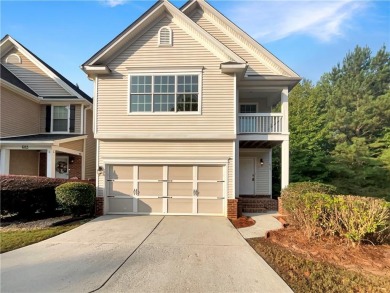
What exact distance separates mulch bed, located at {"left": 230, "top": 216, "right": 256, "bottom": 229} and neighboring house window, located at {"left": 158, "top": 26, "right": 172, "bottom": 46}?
25.5ft

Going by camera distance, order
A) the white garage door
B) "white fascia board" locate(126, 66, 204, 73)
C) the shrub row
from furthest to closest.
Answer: "white fascia board" locate(126, 66, 204, 73) < the white garage door < the shrub row

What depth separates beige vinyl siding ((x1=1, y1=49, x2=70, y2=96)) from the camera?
16047 millimetres

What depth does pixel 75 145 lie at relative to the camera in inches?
604

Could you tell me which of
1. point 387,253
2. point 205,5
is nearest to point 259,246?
point 387,253

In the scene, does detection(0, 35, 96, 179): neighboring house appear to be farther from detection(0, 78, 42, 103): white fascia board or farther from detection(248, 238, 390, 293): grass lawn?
detection(248, 238, 390, 293): grass lawn

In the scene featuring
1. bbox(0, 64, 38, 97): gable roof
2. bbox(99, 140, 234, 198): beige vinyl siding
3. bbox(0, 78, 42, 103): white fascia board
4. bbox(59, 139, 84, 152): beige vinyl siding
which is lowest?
bbox(99, 140, 234, 198): beige vinyl siding

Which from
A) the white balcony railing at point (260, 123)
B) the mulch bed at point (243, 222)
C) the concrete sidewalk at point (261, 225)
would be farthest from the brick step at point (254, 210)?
the white balcony railing at point (260, 123)

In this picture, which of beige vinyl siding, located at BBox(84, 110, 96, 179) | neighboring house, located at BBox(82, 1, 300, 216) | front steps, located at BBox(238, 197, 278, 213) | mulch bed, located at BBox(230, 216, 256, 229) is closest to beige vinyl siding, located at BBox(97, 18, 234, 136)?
neighboring house, located at BBox(82, 1, 300, 216)

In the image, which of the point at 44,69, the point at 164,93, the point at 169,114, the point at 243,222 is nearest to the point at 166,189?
the point at 169,114

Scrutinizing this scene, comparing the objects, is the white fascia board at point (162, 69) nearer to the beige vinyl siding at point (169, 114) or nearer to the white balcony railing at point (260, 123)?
the beige vinyl siding at point (169, 114)

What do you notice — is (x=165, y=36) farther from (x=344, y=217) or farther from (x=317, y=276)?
(x=317, y=276)

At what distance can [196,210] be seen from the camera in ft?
35.9

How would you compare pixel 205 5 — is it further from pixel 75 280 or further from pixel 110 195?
pixel 75 280

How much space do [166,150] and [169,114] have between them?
1.51 metres
